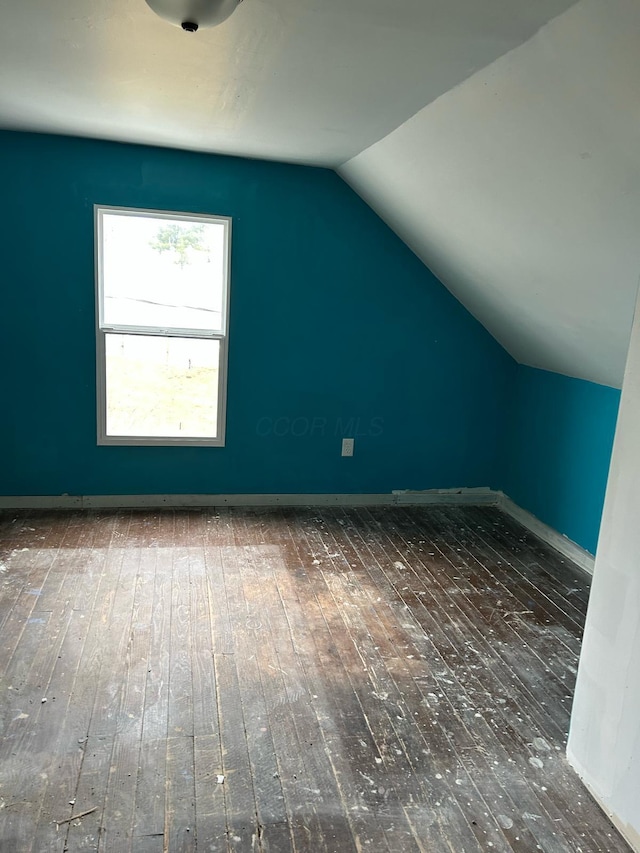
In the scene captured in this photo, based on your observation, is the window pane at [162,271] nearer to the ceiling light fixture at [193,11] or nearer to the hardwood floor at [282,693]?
the hardwood floor at [282,693]

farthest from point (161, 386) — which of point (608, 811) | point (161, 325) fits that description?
point (608, 811)

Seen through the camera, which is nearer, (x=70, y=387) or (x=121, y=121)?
(x=121, y=121)

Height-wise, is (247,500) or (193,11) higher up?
(193,11)

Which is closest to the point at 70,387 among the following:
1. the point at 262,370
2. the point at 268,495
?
the point at 262,370

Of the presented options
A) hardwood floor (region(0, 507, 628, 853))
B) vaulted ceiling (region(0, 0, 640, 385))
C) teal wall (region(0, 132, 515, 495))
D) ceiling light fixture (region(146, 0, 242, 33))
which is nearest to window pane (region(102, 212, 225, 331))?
teal wall (region(0, 132, 515, 495))

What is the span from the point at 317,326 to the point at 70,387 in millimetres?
1560

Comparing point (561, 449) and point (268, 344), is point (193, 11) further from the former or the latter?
point (561, 449)

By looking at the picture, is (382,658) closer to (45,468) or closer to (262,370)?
(262,370)

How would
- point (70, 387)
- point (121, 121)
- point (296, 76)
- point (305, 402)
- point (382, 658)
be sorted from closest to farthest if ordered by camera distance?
1. point (296, 76)
2. point (382, 658)
3. point (121, 121)
4. point (70, 387)
5. point (305, 402)

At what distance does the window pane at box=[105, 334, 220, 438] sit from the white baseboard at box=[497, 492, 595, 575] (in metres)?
2.09

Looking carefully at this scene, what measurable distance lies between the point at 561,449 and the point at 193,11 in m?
3.07

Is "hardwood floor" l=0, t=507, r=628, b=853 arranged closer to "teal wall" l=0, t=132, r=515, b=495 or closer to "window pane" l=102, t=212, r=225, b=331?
"teal wall" l=0, t=132, r=515, b=495

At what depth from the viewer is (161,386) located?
3855 millimetres

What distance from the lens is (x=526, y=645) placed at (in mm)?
2660
